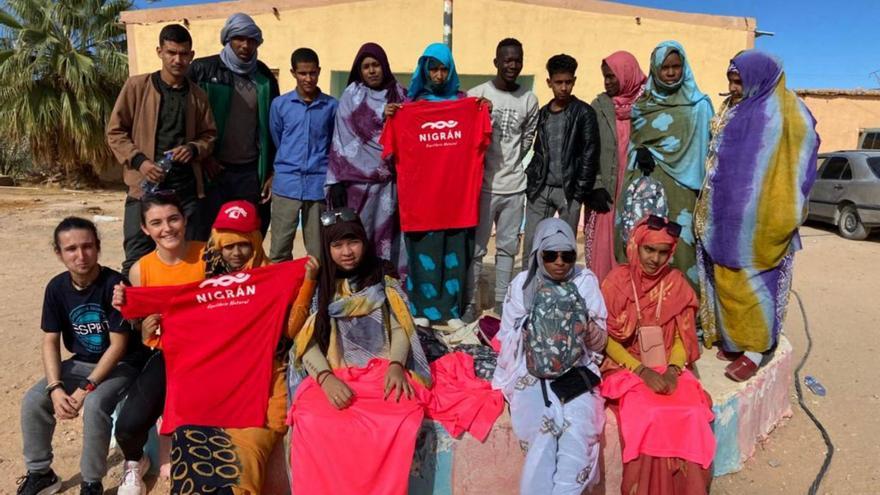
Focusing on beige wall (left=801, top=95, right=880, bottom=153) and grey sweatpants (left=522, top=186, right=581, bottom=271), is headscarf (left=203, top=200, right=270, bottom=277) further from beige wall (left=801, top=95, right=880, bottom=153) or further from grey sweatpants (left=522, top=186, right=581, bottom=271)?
beige wall (left=801, top=95, right=880, bottom=153)

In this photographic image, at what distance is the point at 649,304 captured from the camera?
3.14 metres

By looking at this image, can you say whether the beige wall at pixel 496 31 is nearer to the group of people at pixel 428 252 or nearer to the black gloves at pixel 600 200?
the group of people at pixel 428 252

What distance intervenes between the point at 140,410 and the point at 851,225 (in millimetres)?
12435

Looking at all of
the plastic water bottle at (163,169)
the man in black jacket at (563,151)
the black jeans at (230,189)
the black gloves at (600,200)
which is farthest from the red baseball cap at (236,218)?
the black gloves at (600,200)

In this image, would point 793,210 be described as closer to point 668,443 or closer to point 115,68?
point 668,443

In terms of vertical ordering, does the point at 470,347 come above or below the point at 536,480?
A: above

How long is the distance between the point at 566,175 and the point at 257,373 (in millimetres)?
2358

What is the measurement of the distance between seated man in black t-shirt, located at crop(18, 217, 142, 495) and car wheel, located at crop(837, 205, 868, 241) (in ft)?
40.1

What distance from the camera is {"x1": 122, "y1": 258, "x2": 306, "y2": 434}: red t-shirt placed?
283 cm

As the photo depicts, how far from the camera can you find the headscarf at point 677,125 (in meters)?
3.72

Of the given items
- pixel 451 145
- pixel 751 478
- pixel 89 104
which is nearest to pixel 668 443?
pixel 751 478

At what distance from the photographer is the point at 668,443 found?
8.75 feet

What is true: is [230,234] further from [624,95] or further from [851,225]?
[851,225]

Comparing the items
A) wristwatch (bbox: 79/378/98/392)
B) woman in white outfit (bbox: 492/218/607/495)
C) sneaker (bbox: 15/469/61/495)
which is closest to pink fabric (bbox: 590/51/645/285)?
woman in white outfit (bbox: 492/218/607/495)
